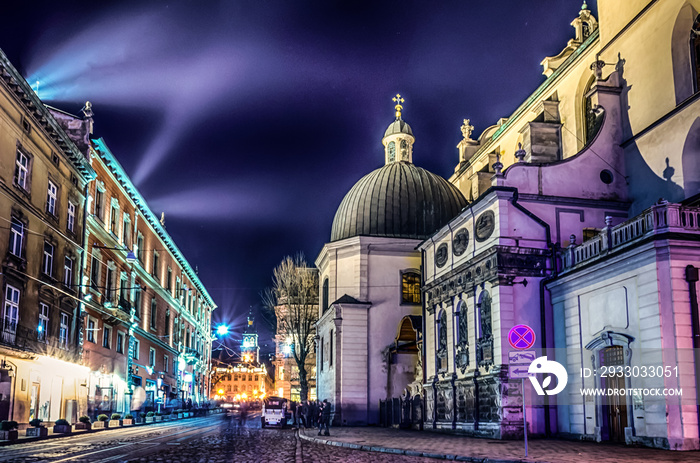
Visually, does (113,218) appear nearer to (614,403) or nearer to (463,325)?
(463,325)

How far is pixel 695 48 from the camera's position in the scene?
955 inches

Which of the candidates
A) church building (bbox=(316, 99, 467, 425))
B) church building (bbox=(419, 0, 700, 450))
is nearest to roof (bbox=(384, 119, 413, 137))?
church building (bbox=(316, 99, 467, 425))

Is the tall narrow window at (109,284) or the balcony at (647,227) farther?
the tall narrow window at (109,284)

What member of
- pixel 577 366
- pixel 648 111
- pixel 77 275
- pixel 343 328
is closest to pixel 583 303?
pixel 577 366

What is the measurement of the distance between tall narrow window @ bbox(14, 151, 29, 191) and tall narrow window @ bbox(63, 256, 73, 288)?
232 inches

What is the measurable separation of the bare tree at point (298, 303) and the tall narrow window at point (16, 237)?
2494cm

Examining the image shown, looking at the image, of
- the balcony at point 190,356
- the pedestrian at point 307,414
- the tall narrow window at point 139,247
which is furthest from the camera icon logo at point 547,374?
the balcony at point 190,356

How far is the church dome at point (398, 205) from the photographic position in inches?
1703

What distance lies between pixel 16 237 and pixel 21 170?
9.67ft

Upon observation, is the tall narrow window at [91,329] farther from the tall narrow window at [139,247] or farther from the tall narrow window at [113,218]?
the tall narrow window at [139,247]

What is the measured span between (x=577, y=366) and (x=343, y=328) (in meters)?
19.4

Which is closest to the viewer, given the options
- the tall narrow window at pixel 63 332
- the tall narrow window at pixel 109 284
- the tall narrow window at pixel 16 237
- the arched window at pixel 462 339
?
the arched window at pixel 462 339

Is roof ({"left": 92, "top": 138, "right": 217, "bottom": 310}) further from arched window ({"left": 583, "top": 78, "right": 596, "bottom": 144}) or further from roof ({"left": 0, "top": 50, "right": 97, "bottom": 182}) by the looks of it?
arched window ({"left": 583, "top": 78, "right": 596, "bottom": 144})

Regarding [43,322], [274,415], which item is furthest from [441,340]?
[43,322]
